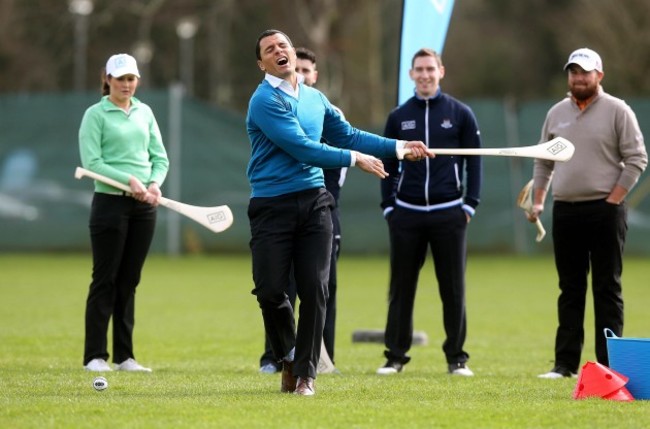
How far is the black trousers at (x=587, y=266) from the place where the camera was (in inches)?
365

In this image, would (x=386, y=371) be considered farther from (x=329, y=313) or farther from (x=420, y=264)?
(x=420, y=264)

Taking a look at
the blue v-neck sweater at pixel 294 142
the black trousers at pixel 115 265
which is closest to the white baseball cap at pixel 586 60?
the blue v-neck sweater at pixel 294 142

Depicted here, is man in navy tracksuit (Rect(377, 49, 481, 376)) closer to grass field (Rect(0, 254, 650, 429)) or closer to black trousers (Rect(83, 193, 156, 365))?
grass field (Rect(0, 254, 650, 429))

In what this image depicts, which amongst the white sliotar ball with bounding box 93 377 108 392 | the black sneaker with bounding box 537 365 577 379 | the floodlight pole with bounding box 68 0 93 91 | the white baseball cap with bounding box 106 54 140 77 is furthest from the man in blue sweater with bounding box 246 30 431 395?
the floodlight pole with bounding box 68 0 93 91

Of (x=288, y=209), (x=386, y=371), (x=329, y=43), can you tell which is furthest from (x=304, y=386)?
A: (x=329, y=43)

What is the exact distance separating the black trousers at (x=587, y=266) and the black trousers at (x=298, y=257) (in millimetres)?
2194

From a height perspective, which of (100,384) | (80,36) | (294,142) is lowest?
(100,384)

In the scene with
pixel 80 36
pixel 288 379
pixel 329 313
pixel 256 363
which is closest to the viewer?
pixel 288 379

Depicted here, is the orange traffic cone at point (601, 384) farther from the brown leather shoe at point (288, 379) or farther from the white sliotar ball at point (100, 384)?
the white sliotar ball at point (100, 384)

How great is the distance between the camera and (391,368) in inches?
385

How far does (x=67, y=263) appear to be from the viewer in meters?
22.2

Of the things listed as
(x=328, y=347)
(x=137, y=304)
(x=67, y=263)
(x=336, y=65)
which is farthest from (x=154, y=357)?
(x=336, y=65)

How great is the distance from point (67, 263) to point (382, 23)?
96.7ft

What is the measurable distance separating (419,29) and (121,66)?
2.80m
